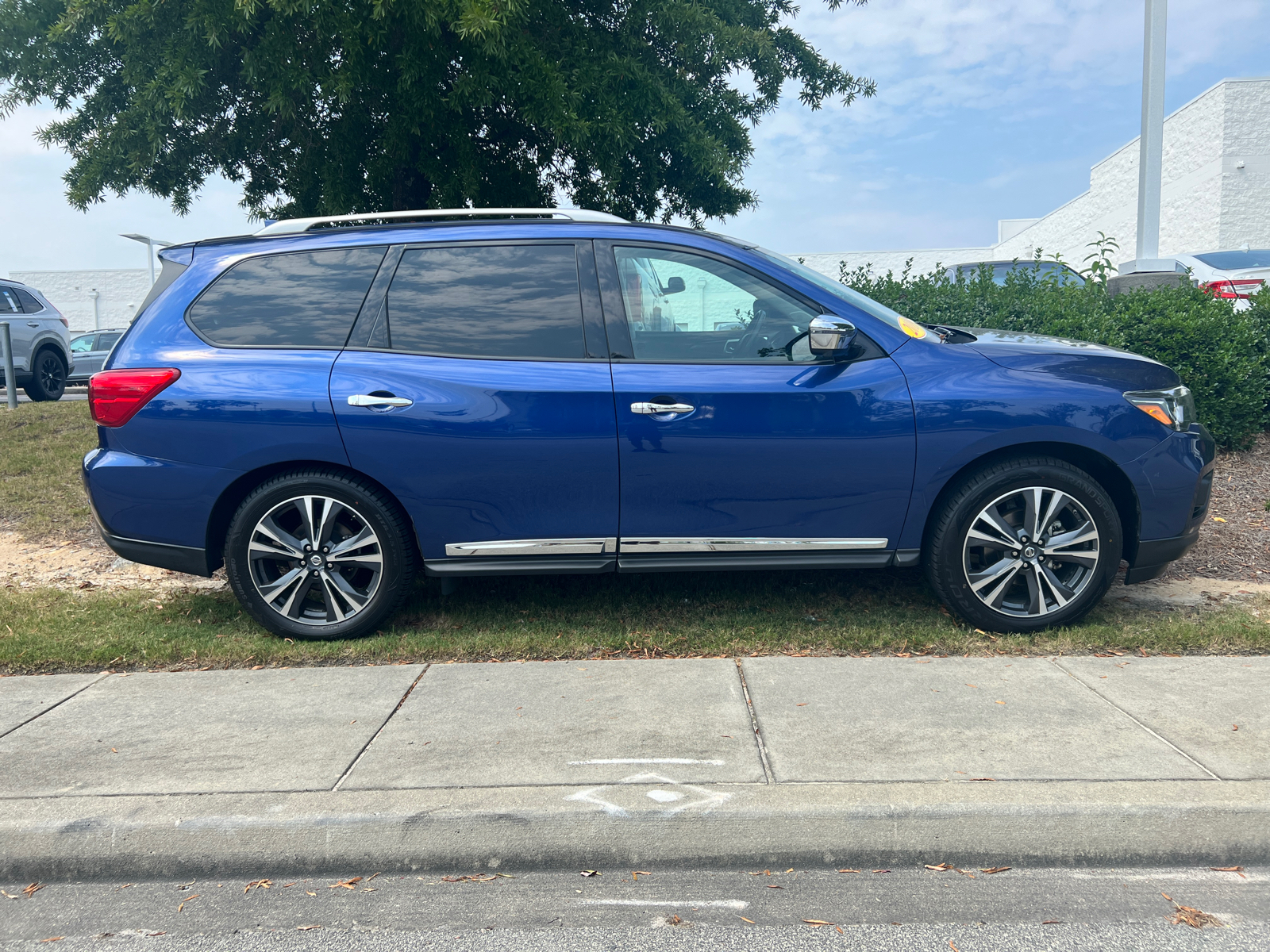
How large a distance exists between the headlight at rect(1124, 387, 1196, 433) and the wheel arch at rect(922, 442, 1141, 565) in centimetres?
29

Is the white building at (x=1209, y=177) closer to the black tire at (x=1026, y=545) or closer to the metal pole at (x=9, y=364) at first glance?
the metal pole at (x=9, y=364)

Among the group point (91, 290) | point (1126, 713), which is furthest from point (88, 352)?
point (91, 290)

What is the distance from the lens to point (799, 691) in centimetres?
383

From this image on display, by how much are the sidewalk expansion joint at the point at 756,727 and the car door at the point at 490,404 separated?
0.80 meters

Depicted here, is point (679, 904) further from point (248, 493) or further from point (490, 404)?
point (248, 493)

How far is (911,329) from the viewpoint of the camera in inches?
176

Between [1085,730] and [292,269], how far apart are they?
3942 millimetres

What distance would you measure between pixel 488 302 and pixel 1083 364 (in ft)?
9.12

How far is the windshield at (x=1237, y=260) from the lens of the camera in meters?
12.6

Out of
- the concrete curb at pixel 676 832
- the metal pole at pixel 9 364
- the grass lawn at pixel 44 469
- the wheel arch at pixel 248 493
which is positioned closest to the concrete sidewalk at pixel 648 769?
the concrete curb at pixel 676 832

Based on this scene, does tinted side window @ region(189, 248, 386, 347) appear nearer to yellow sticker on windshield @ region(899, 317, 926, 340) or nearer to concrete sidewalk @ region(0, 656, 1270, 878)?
concrete sidewalk @ region(0, 656, 1270, 878)

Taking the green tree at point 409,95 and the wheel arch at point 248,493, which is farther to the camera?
the green tree at point 409,95

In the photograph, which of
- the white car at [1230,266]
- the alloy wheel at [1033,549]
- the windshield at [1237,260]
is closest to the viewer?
the alloy wheel at [1033,549]

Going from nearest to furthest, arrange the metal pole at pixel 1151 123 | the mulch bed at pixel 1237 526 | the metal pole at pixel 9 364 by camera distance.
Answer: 1. the mulch bed at pixel 1237 526
2. the metal pole at pixel 1151 123
3. the metal pole at pixel 9 364
